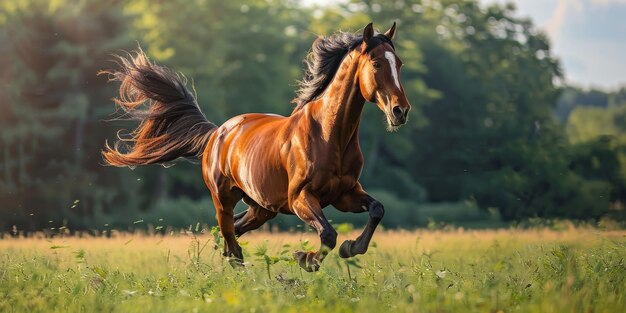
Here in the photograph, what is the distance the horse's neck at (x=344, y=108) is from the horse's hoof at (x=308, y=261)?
1.03 m

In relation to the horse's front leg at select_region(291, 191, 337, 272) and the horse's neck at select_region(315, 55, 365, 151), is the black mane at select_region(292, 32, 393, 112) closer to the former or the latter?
the horse's neck at select_region(315, 55, 365, 151)

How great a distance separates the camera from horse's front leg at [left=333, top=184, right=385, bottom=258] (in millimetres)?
9211

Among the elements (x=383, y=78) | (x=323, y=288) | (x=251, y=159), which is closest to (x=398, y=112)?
(x=383, y=78)

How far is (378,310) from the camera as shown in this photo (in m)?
7.60

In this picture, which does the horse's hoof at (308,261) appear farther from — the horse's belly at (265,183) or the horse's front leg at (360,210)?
the horse's belly at (265,183)

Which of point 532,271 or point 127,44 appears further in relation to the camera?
point 127,44

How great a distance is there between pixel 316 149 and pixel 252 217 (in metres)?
2.29

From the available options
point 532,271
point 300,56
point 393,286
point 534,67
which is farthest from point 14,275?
point 534,67

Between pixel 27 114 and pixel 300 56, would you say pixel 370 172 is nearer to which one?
pixel 300 56

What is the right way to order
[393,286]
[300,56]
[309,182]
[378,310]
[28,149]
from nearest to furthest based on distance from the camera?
[378,310] < [393,286] < [309,182] < [28,149] < [300,56]

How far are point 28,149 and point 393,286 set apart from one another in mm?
28488

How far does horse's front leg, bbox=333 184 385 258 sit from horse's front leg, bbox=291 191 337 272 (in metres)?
0.15

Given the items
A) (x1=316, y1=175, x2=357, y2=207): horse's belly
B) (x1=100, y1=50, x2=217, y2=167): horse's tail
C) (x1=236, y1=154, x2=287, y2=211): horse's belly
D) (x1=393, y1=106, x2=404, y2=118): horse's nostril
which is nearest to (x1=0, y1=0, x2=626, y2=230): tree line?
(x1=100, y1=50, x2=217, y2=167): horse's tail

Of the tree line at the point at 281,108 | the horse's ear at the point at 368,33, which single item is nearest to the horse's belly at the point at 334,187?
the horse's ear at the point at 368,33
